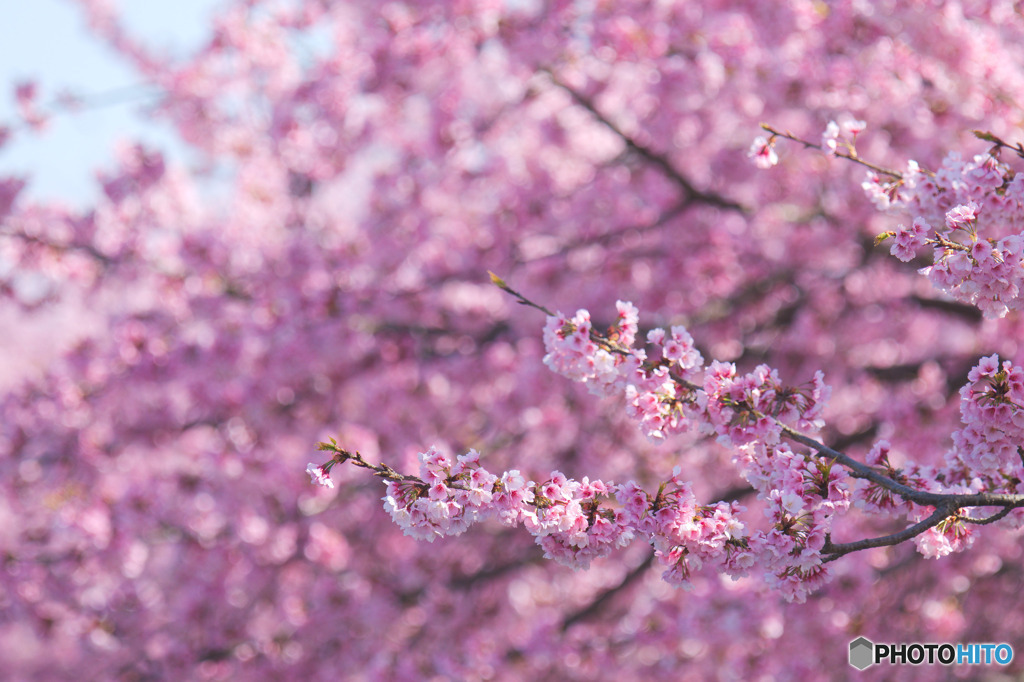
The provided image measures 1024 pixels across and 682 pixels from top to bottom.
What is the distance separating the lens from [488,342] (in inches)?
247

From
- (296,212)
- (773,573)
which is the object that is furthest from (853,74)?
(296,212)

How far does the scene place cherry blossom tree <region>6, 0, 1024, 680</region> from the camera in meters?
5.53

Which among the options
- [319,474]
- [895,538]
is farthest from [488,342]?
[895,538]

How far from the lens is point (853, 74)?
18.6ft

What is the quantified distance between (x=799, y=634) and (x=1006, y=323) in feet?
8.60

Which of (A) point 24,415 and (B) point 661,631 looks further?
(A) point 24,415

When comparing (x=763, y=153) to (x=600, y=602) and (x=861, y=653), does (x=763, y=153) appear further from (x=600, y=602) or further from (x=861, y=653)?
(x=600, y=602)

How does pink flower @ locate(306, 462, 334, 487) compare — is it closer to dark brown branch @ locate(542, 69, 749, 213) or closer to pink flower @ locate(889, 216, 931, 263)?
pink flower @ locate(889, 216, 931, 263)

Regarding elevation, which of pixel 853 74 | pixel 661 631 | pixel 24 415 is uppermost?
pixel 853 74

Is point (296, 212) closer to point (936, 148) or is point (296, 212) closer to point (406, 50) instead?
point (406, 50)

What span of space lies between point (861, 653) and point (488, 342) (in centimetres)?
338

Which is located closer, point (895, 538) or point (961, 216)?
point (895, 538)

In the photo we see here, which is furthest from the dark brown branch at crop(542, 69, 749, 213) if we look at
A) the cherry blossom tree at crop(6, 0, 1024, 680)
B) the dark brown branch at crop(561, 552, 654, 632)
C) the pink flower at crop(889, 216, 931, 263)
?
the pink flower at crop(889, 216, 931, 263)

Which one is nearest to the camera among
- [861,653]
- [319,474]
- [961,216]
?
[319,474]
